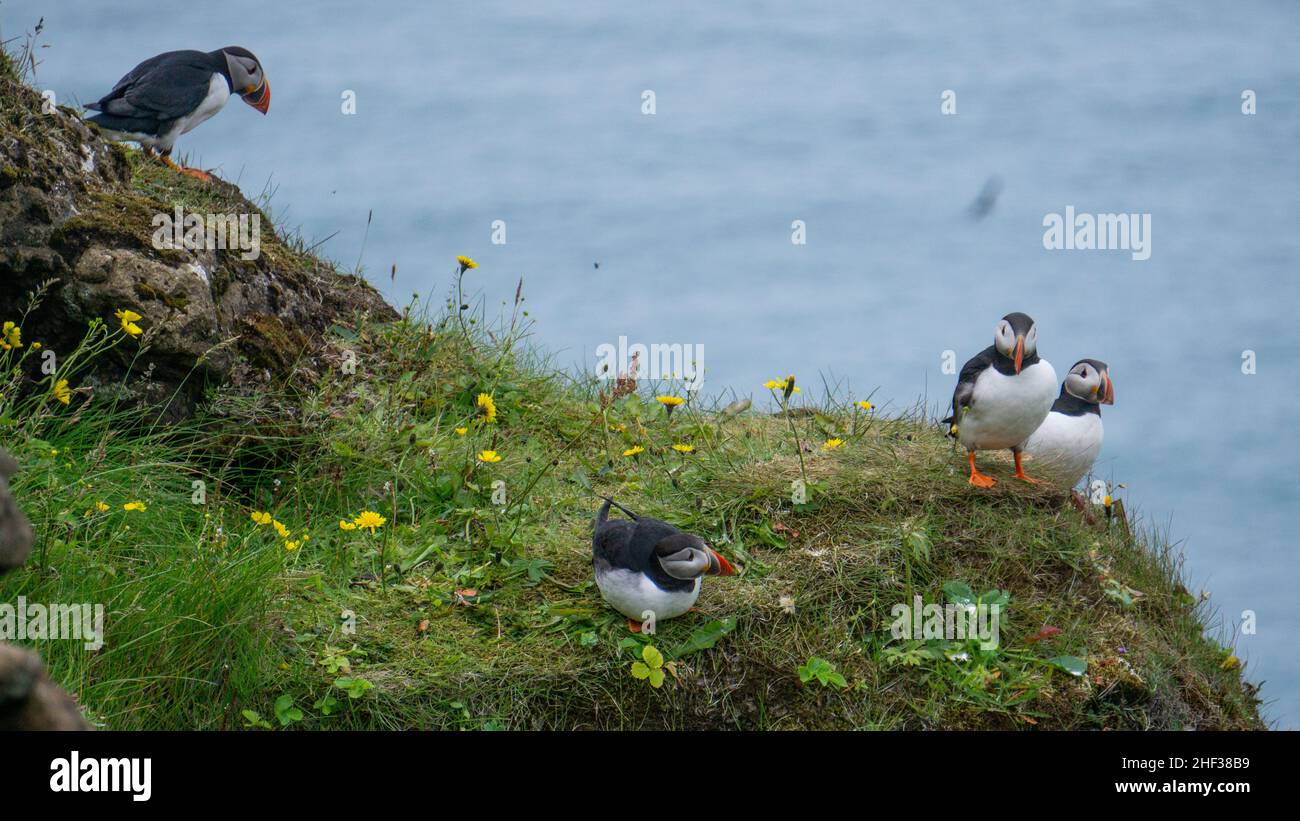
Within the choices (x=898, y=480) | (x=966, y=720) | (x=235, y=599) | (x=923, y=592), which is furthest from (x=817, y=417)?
(x=235, y=599)

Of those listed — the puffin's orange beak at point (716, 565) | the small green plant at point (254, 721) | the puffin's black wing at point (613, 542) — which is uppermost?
the puffin's black wing at point (613, 542)

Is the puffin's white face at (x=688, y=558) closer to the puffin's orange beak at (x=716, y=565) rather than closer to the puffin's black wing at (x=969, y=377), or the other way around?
the puffin's orange beak at (x=716, y=565)

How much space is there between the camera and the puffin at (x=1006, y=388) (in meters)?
5.29

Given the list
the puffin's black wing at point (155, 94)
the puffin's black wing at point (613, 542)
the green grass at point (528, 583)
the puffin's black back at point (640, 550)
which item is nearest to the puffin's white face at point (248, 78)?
the puffin's black wing at point (155, 94)

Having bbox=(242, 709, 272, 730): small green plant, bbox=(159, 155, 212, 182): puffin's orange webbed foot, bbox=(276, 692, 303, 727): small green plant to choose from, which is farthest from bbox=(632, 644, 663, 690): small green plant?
bbox=(159, 155, 212, 182): puffin's orange webbed foot

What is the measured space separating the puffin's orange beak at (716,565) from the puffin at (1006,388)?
1499 millimetres

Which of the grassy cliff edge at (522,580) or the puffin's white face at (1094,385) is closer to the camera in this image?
the grassy cliff edge at (522,580)

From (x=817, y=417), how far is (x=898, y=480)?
4.89 ft

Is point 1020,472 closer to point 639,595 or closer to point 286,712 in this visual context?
point 639,595

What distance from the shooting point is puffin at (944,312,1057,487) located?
5.29 metres

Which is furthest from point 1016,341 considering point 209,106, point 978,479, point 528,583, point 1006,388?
point 209,106

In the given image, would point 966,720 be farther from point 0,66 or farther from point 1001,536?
point 0,66

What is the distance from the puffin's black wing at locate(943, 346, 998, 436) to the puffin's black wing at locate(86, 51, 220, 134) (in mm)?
5152

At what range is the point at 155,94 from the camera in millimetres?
7492
